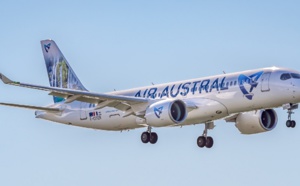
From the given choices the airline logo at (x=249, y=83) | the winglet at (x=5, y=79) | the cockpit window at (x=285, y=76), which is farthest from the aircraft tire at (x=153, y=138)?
the winglet at (x=5, y=79)

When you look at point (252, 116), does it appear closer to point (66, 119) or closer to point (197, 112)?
point (197, 112)

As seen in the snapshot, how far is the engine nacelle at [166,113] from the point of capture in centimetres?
6338

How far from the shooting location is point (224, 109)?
63.5m

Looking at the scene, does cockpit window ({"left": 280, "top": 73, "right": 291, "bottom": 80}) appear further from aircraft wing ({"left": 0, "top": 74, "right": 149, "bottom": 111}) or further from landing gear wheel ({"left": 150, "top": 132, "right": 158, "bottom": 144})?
landing gear wheel ({"left": 150, "top": 132, "right": 158, "bottom": 144})

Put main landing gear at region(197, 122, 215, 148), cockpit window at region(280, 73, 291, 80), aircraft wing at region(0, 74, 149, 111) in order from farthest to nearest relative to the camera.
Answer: main landing gear at region(197, 122, 215, 148), aircraft wing at region(0, 74, 149, 111), cockpit window at region(280, 73, 291, 80)

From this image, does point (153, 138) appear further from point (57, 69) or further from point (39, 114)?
point (57, 69)

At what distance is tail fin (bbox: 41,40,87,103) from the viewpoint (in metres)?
77.9

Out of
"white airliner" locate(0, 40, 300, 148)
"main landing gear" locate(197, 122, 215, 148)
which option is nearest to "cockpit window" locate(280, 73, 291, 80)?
"white airliner" locate(0, 40, 300, 148)

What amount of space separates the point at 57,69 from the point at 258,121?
19.1 m

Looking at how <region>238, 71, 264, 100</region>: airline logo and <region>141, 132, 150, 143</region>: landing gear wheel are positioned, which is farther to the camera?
<region>141, 132, 150, 143</region>: landing gear wheel

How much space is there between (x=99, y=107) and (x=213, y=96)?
7873 millimetres

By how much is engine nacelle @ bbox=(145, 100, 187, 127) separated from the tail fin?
14.0 metres

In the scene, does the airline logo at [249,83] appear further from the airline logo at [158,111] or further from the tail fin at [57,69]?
the tail fin at [57,69]

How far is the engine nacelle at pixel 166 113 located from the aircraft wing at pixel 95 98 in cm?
199
